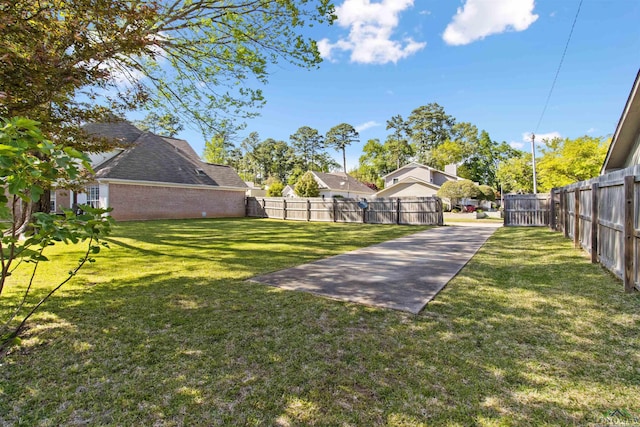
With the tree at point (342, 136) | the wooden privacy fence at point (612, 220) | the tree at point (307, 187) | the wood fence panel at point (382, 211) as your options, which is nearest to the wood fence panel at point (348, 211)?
the wood fence panel at point (382, 211)

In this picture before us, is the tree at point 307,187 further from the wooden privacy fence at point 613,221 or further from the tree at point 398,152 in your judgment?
the tree at point 398,152

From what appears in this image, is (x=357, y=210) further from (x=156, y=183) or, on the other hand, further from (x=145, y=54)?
(x=145, y=54)

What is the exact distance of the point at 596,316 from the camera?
3451mm

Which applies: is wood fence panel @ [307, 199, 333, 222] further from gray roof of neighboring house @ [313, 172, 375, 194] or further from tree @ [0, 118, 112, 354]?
tree @ [0, 118, 112, 354]

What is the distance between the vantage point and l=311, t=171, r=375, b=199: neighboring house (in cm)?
3718

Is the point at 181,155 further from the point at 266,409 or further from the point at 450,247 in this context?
the point at 266,409

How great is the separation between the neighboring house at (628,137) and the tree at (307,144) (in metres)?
49.7

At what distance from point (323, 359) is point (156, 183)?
19481 mm

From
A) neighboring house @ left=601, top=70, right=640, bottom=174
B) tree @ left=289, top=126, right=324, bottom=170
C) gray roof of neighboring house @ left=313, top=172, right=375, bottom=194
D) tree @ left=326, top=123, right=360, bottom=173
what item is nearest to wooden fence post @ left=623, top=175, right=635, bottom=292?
neighboring house @ left=601, top=70, right=640, bottom=174

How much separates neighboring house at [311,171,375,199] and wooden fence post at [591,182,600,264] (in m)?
30.7

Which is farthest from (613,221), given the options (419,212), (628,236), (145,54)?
(419,212)

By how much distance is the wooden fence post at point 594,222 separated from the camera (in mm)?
5738

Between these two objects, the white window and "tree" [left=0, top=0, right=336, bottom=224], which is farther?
the white window

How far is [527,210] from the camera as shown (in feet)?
49.4
